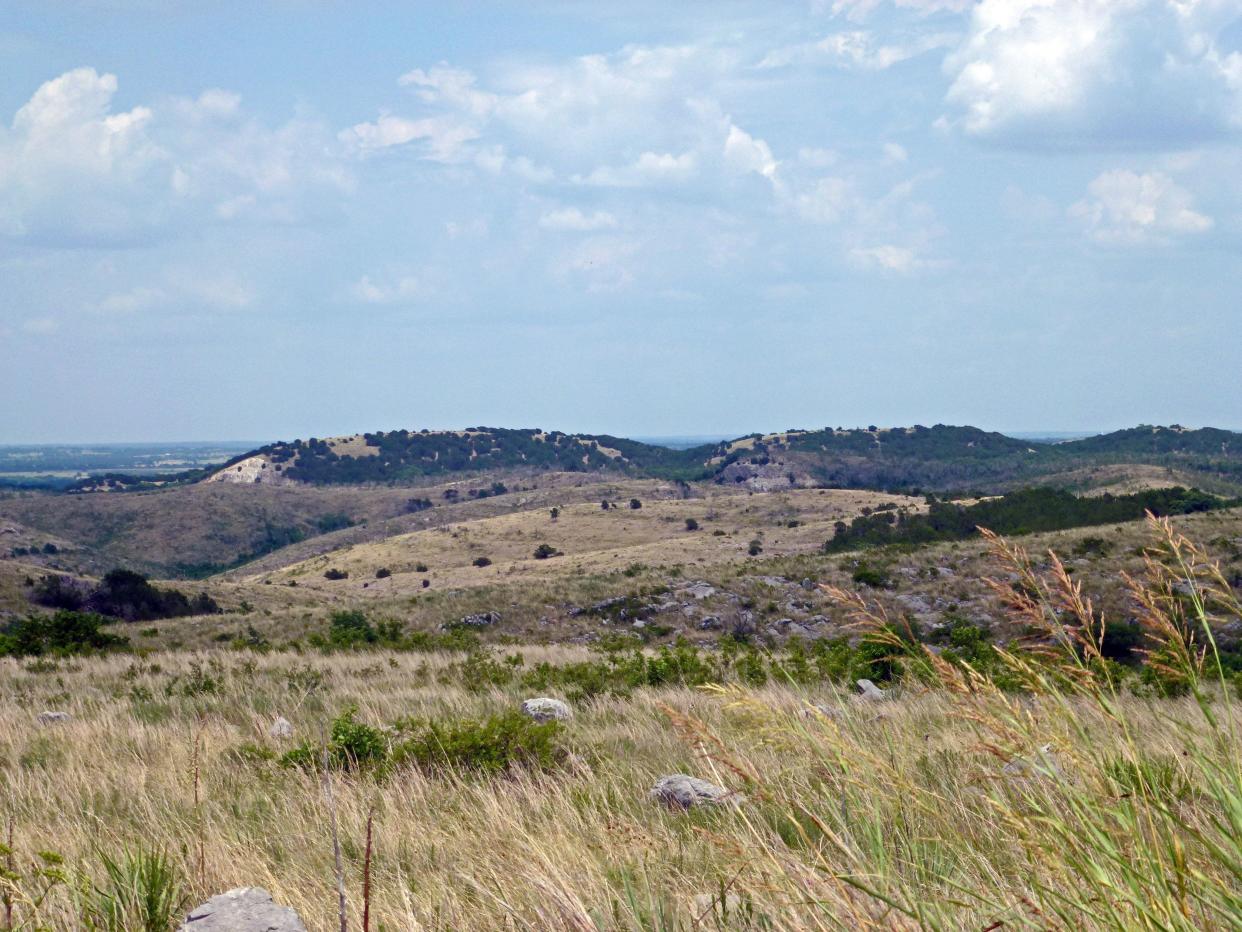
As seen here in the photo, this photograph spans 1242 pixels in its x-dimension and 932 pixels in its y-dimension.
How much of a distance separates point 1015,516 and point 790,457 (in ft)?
256

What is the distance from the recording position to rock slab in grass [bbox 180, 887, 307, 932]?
324 cm

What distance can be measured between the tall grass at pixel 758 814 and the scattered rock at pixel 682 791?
171 millimetres

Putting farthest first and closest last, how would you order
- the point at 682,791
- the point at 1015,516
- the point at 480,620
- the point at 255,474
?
the point at 255,474, the point at 1015,516, the point at 480,620, the point at 682,791

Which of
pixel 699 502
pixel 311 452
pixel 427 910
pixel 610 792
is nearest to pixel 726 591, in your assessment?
pixel 610 792

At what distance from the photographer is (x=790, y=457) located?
12400 centimetres

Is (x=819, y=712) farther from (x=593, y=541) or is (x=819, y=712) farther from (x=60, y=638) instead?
(x=593, y=541)

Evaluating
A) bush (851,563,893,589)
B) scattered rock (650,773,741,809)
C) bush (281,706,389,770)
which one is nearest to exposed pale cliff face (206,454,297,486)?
bush (851,563,893,589)

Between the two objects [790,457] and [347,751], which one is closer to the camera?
[347,751]

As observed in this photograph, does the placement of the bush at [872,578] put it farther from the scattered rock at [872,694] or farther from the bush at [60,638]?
the bush at [60,638]

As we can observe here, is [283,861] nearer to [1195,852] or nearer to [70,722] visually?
[1195,852]

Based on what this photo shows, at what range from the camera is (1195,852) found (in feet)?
9.78

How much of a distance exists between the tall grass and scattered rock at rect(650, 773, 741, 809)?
0.56ft

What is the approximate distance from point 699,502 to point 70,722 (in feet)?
231

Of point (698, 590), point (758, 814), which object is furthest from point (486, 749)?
point (698, 590)
